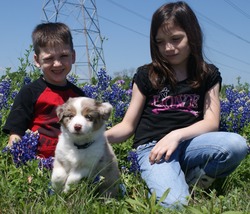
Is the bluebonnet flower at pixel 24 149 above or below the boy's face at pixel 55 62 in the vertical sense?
below

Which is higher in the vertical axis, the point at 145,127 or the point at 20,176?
the point at 145,127

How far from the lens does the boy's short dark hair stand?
3822 mm

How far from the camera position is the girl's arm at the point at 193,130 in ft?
11.5

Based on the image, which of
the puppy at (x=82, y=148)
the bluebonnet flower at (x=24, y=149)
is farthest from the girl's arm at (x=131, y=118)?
the bluebonnet flower at (x=24, y=149)

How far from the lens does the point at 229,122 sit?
4777 mm

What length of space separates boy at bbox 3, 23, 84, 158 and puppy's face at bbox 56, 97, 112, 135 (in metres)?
0.63

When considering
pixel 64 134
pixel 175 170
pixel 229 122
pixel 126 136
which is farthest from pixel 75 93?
pixel 229 122

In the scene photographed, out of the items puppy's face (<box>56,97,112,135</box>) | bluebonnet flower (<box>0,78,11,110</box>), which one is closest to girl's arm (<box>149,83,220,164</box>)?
puppy's face (<box>56,97,112,135</box>)

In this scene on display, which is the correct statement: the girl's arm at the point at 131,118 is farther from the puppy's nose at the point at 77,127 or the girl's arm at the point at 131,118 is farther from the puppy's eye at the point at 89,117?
the puppy's nose at the point at 77,127

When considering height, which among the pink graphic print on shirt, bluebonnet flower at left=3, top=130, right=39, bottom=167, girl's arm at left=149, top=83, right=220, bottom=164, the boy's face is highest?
the boy's face

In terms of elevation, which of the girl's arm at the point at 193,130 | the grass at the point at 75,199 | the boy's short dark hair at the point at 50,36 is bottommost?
the grass at the point at 75,199

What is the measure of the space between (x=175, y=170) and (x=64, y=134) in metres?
0.99

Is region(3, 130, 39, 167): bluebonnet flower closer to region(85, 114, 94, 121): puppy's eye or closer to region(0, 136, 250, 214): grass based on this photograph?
region(0, 136, 250, 214): grass

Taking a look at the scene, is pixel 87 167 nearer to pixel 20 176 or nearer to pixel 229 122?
pixel 20 176
